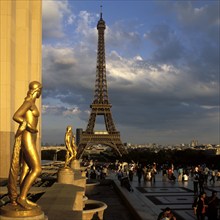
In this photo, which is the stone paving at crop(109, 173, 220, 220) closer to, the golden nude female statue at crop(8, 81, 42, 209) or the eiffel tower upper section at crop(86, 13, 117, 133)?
the golden nude female statue at crop(8, 81, 42, 209)

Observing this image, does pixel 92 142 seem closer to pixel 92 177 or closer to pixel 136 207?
pixel 92 177

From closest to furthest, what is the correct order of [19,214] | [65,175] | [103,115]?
[19,214] → [65,175] → [103,115]

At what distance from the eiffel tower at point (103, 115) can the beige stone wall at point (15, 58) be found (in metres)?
54.1

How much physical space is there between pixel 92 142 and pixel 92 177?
54.5 m

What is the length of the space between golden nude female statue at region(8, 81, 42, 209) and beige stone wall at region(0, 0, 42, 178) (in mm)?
14902

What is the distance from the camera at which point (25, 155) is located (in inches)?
206

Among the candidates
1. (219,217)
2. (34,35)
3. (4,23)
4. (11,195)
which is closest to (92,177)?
(34,35)

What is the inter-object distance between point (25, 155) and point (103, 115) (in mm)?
82831

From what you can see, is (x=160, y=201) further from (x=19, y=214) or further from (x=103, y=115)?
(x=103, y=115)

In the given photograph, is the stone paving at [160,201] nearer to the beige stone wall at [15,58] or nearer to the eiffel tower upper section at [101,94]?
the beige stone wall at [15,58]

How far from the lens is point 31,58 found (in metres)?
26.3

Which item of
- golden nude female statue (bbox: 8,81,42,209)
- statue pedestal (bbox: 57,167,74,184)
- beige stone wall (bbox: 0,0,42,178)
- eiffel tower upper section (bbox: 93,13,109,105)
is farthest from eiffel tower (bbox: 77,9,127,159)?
golden nude female statue (bbox: 8,81,42,209)

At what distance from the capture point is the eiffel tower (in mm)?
83500

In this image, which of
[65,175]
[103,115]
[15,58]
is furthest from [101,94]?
[65,175]
